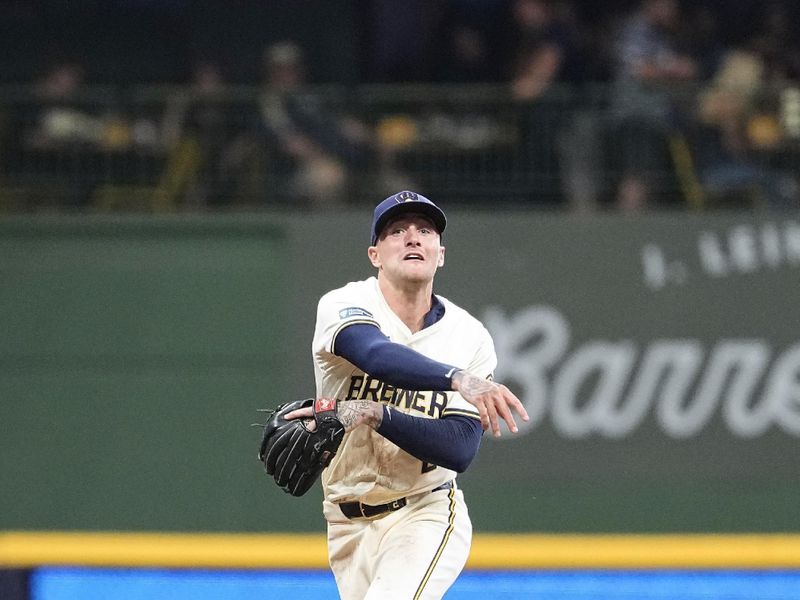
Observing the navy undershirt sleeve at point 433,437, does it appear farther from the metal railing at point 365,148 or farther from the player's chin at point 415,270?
the metal railing at point 365,148

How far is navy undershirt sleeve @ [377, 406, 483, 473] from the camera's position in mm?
4992

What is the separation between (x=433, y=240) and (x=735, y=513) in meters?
5.49

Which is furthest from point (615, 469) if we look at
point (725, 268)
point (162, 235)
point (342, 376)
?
point (342, 376)

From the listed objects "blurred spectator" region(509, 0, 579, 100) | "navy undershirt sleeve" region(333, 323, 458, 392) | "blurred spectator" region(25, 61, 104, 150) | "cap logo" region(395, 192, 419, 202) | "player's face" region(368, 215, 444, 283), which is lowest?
"navy undershirt sleeve" region(333, 323, 458, 392)

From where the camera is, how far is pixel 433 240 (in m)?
5.25

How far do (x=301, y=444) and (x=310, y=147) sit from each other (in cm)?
532

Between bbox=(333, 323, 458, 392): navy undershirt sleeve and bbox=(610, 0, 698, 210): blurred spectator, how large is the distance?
5.37 m

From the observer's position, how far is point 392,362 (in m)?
4.83

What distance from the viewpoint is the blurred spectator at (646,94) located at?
9992mm

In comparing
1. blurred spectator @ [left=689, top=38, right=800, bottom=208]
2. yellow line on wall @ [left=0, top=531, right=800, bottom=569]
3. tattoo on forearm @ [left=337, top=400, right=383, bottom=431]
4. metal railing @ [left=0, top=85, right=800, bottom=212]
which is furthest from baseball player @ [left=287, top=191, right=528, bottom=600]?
blurred spectator @ [left=689, top=38, right=800, bottom=208]

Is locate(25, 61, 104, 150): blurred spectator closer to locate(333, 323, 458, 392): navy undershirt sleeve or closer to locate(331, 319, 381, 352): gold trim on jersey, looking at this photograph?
locate(331, 319, 381, 352): gold trim on jersey

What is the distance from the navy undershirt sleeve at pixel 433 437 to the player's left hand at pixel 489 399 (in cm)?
33

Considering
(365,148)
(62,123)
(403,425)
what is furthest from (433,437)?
(62,123)

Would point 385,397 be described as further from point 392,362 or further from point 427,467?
point 392,362
